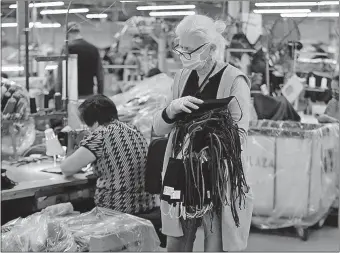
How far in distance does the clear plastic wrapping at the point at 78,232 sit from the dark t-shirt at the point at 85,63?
2.69 ft

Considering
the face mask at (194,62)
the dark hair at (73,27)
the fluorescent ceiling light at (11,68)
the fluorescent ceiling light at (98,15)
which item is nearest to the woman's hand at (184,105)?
the face mask at (194,62)

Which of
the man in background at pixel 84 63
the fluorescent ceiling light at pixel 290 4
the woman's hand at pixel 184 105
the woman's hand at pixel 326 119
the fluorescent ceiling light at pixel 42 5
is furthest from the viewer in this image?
the woman's hand at pixel 326 119

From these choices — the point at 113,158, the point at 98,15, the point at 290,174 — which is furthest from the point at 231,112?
the point at 290,174

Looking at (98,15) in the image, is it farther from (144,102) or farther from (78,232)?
(78,232)

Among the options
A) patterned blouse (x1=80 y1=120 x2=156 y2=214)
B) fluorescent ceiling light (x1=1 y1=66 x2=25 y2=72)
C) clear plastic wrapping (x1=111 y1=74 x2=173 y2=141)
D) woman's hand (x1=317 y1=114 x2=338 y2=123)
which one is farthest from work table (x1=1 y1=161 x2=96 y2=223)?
woman's hand (x1=317 y1=114 x2=338 y2=123)

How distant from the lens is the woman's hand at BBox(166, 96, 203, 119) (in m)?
2.40

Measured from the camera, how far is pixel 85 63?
12.8 feet

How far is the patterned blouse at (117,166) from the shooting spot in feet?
11.6

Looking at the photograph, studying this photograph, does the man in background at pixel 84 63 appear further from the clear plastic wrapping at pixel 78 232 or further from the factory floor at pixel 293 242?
the factory floor at pixel 293 242

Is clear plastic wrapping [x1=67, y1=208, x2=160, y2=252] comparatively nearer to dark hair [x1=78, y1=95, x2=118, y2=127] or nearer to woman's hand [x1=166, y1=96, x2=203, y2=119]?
dark hair [x1=78, y1=95, x2=118, y2=127]

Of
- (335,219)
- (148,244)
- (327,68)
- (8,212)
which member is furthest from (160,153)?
(327,68)

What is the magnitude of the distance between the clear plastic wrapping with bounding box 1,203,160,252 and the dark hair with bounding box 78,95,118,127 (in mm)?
521

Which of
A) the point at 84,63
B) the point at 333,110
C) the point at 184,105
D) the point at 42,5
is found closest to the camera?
the point at 184,105

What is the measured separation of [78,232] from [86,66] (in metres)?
1.16
